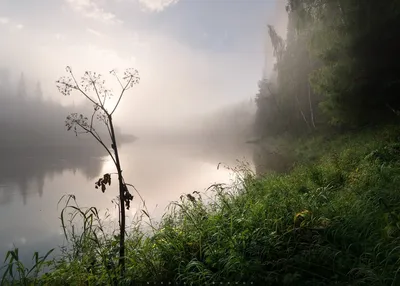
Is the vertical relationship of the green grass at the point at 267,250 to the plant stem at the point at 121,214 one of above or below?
below

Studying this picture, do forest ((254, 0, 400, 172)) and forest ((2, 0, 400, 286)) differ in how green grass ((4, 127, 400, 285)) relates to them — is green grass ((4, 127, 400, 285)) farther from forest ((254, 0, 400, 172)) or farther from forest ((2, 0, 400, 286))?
forest ((254, 0, 400, 172))

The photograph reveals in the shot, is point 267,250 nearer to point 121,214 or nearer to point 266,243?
point 266,243

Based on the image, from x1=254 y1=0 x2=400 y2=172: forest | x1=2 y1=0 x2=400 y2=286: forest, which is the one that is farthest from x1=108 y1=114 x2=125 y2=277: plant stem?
x1=254 y1=0 x2=400 y2=172: forest

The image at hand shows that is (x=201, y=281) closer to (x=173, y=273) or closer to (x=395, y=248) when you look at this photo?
(x=173, y=273)

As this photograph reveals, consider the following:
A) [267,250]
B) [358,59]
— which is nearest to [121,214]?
[267,250]

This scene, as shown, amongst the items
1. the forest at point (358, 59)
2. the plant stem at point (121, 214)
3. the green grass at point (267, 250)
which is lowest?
the green grass at point (267, 250)

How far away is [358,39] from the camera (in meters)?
9.58

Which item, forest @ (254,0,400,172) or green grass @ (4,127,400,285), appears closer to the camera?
green grass @ (4,127,400,285)

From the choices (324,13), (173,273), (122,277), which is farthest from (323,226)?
(324,13)

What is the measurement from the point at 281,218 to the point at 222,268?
3.52 feet

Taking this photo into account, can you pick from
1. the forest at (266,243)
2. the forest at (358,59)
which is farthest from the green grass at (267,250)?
the forest at (358,59)

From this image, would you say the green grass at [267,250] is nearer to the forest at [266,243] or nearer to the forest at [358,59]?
the forest at [266,243]

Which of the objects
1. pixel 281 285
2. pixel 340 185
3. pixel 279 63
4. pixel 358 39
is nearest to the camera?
pixel 281 285

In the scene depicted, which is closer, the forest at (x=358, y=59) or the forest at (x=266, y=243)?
the forest at (x=266, y=243)
